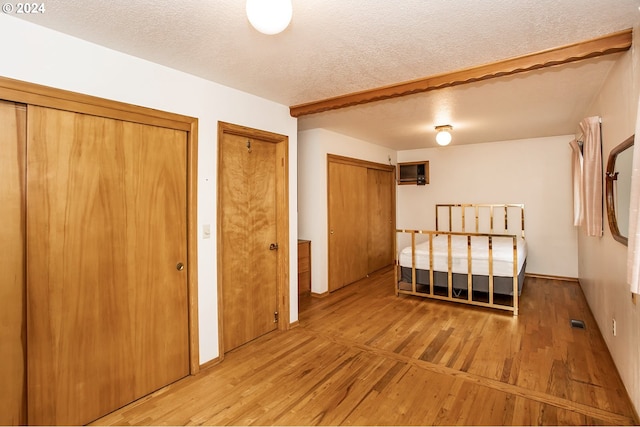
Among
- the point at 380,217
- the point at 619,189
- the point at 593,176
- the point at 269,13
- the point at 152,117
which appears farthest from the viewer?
the point at 380,217

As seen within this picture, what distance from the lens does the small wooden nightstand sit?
14.9ft

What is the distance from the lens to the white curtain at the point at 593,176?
2695mm

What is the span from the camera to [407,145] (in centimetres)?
603

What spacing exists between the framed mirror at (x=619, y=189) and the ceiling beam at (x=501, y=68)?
25.6 inches

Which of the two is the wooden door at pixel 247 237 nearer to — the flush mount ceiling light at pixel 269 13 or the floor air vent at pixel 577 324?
the flush mount ceiling light at pixel 269 13

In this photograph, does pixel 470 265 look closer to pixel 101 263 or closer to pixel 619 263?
pixel 619 263

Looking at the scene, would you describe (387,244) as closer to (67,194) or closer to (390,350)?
(390,350)

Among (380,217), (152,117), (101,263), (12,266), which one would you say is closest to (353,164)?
(380,217)

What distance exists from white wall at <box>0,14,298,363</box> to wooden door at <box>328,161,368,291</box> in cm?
156

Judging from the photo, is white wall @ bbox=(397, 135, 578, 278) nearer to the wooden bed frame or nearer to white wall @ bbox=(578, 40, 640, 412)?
the wooden bed frame

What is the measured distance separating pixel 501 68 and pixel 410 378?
240cm

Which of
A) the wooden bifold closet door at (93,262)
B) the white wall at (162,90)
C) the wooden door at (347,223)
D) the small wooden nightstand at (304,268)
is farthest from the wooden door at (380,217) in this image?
the wooden bifold closet door at (93,262)

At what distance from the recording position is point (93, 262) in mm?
2000

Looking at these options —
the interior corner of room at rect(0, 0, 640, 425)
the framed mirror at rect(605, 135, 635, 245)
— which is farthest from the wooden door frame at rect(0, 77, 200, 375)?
the framed mirror at rect(605, 135, 635, 245)
